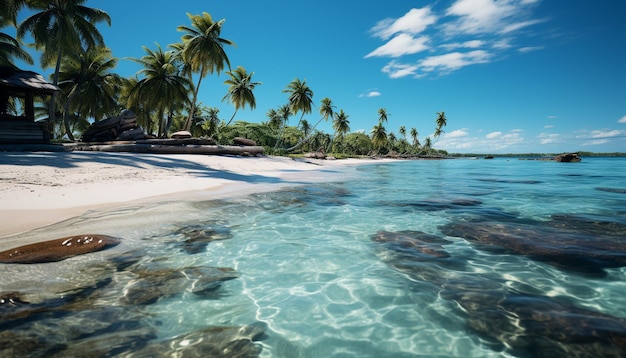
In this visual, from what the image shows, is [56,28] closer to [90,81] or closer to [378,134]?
[90,81]

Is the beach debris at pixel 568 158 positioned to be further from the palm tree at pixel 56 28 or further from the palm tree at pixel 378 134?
the palm tree at pixel 56 28

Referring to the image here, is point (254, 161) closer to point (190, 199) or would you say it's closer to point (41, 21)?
point (190, 199)

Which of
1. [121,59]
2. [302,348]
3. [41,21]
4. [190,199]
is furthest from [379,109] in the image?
[302,348]

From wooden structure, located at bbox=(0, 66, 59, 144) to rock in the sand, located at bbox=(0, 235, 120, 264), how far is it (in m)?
16.2

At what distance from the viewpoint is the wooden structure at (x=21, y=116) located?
14.8 metres

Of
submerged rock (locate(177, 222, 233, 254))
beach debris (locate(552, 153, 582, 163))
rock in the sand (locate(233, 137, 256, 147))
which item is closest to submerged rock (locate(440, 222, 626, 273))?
submerged rock (locate(177, 222, 233, 254))

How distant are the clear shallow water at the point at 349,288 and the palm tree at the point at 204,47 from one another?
2637 cm

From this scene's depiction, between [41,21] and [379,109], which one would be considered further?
[379,109]

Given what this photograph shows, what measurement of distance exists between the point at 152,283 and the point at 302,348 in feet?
6.72

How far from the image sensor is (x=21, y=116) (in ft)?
51.3

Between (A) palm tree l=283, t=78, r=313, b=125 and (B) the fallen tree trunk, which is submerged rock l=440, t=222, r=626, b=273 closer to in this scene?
(B) the fallen tree trunk

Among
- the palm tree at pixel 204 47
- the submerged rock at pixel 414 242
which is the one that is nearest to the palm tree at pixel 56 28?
the palm tree at pixel 204 47

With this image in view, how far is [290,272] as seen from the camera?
3.84 m

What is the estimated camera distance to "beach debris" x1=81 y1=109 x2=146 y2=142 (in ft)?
62.5
